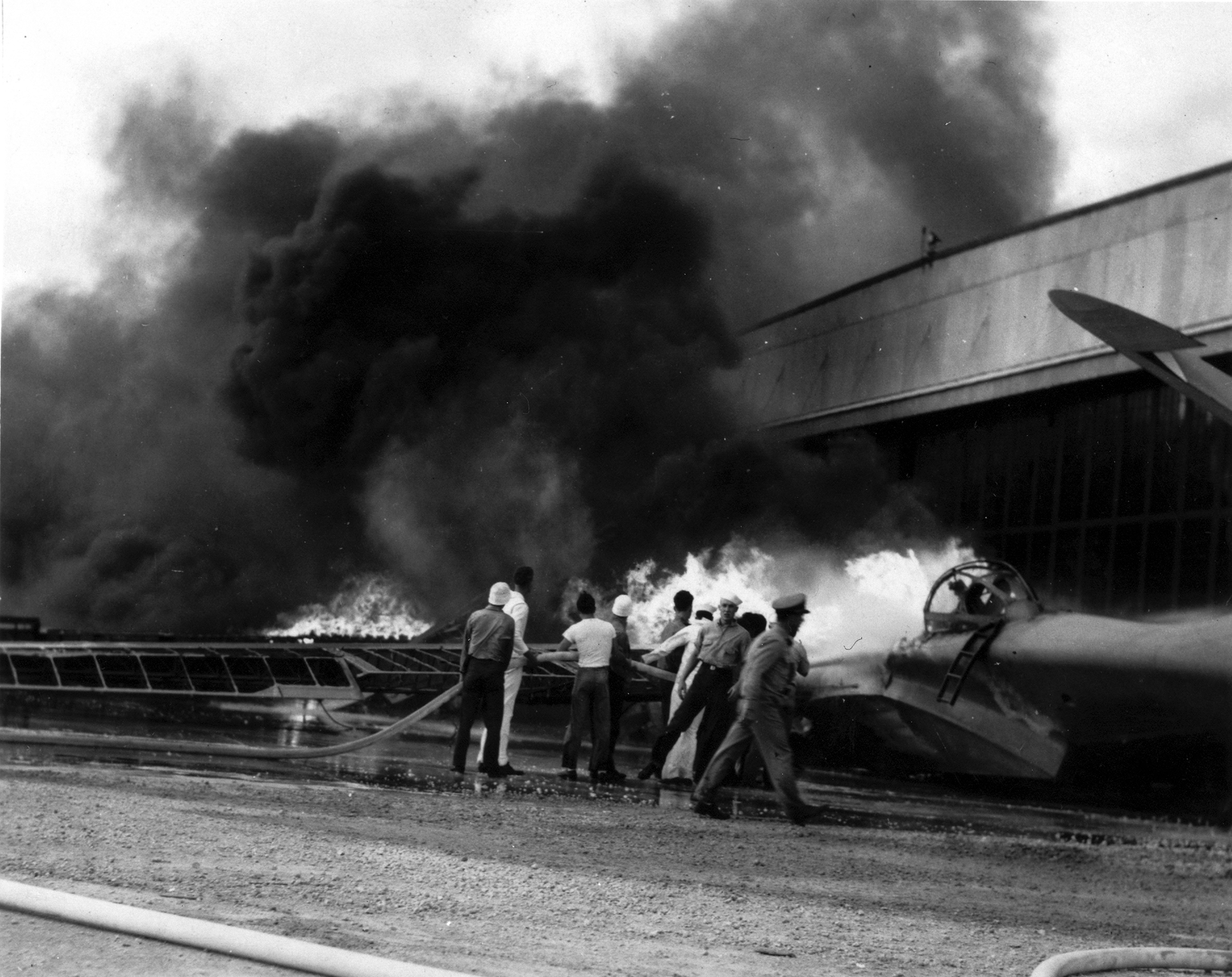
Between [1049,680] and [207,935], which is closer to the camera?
[207,935]

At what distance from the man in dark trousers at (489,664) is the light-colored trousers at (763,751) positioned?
1848 millimetres

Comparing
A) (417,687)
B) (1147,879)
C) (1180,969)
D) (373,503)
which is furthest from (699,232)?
(1180,969)

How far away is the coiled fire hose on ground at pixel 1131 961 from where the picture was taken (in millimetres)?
4451

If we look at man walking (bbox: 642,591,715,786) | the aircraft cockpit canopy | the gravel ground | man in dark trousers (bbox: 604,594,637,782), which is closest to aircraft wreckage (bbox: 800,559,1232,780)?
the aircraft cockpit canopy

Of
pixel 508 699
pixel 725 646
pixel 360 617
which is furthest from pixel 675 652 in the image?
pixel 360 617

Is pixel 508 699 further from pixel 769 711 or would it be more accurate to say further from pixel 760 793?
pixel 769 711

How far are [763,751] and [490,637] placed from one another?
2.30 meters

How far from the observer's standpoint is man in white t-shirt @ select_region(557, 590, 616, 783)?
10195 mm

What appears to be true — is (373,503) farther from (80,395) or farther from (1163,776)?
(1163,776)

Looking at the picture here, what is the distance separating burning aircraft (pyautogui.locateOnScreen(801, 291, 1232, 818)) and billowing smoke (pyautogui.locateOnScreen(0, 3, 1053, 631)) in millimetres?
969

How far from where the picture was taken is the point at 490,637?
9742 mm

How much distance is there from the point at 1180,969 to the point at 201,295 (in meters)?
8.71

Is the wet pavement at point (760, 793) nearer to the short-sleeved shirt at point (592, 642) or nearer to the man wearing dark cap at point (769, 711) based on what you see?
the man wearing dark cap at point (769, 711)

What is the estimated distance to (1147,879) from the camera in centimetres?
773
